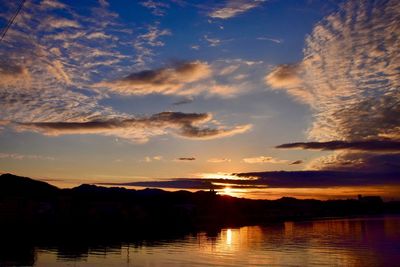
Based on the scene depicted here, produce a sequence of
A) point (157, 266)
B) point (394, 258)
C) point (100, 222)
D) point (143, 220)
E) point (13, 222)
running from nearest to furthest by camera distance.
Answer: point (157, 266) < point (394, 258) < point (13, 222) < point (100, 222) < point (143, 220)

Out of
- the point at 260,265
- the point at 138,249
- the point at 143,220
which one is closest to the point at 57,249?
the point at 138,249

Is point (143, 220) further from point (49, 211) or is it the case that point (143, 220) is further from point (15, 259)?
point (15, 259)

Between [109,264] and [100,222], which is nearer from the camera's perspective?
[109,264]

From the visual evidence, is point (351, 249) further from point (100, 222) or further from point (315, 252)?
point (100, 222)

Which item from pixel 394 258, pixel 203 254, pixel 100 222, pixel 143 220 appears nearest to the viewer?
pixel 394 258

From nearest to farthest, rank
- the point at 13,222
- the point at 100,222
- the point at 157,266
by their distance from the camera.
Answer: the point at 157,266
the point at 13,222
the point at 100,222

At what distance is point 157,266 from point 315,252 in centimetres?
3004

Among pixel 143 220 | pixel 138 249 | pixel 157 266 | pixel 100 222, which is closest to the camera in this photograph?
pixel 157 266

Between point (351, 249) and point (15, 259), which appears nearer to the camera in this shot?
point (15, 259)

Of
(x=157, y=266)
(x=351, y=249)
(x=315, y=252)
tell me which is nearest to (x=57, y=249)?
(x=157, y=266)

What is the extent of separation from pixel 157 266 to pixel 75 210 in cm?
11338

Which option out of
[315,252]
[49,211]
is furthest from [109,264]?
[49,211]

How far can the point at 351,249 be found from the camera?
247ft

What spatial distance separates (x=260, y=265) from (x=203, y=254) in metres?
13.6
